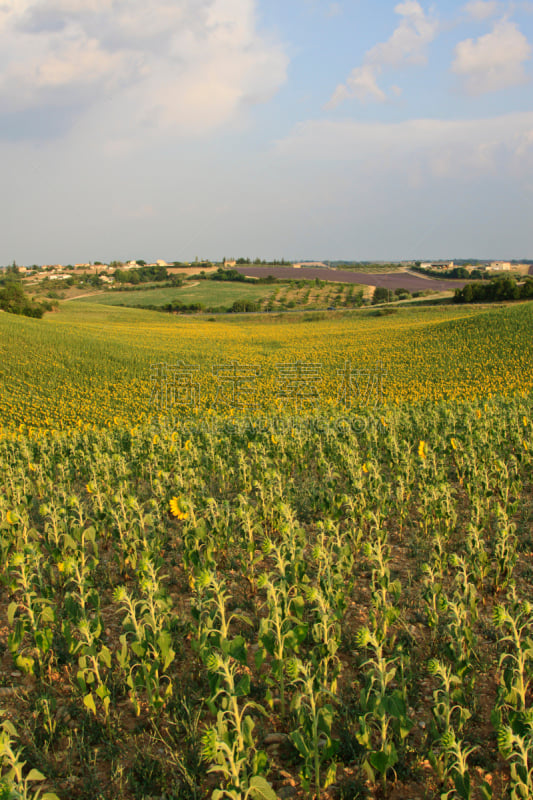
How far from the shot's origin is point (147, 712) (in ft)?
13.7

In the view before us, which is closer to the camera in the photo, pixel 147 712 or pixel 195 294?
pixel 147 712

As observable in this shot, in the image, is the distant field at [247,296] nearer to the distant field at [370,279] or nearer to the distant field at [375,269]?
→ the distant field at [370,279]

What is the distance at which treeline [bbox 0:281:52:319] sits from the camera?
6150 cm

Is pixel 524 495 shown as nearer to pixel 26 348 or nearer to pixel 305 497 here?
pixel 305 497

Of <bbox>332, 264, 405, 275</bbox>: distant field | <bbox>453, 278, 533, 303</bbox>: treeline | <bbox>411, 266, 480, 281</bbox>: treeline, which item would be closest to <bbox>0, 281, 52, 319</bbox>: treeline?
<bbox>453, 278, 533, 303</bbox>: treeline

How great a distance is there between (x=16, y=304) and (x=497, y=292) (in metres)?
60.2

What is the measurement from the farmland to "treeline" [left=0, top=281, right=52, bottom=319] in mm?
53737

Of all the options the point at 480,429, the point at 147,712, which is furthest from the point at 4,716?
the point at 480,429

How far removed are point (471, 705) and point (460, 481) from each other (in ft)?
19.3

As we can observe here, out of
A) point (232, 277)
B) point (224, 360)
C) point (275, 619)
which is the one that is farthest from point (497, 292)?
point (232, 277)

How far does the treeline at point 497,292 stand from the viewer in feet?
190

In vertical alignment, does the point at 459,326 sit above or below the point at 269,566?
above

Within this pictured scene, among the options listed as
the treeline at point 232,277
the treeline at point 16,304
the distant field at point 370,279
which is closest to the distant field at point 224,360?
the treeline at point 16,304

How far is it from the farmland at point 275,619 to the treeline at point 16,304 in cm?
5374
